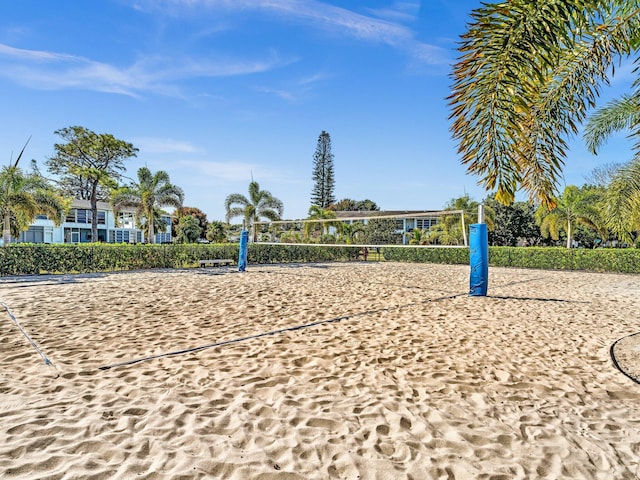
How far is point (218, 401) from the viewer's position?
114 inches

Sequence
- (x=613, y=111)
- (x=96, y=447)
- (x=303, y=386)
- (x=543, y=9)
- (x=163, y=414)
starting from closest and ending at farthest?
(x=96, y=447)
(x=163, y=414)
(x=303, y=386)
(x=543, y=9)
(x=613, y=111)

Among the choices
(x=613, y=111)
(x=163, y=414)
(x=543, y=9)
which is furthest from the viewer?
(x=613, y=111)

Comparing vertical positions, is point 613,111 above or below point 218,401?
above

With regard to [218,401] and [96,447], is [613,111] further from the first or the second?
[96,447]

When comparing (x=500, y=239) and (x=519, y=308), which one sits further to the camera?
(x=500, y=239)

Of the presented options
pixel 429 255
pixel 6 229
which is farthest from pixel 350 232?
pixel 6 229

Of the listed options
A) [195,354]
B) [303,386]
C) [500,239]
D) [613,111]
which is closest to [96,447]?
[303,386]

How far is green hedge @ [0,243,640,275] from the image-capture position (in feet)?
40.7

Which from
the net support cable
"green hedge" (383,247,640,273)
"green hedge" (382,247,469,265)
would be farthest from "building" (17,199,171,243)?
the net support cable

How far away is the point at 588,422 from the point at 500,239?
30647mm

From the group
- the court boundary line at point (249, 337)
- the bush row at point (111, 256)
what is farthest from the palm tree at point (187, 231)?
the court boundary line at point (249, 337)

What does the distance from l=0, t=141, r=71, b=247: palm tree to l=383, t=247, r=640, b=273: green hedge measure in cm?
1750

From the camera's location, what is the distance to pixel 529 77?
3934mm

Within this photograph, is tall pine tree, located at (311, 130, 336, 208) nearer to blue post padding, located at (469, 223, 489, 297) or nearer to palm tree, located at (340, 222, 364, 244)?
palm tree, located at (340, 222, 364, 244)
